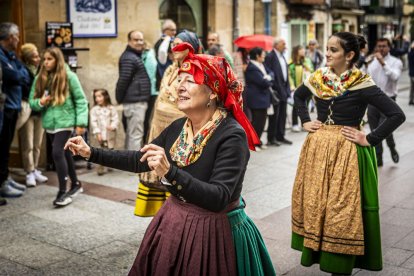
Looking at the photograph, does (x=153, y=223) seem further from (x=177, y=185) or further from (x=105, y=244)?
(x=105, y=244)

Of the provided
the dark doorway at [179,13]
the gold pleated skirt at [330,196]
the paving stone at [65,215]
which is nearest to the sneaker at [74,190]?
the paving stone at [65,215]

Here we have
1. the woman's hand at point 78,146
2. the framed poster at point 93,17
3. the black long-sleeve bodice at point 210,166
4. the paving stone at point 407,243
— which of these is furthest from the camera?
the framed poster at point 93,17

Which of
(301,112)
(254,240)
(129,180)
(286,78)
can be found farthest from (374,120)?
(254,240)

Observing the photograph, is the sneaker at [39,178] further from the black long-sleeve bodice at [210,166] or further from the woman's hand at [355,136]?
the black long-sleeve bodice at [210,166]

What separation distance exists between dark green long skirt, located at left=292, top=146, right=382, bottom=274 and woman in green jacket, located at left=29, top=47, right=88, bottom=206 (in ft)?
10.7

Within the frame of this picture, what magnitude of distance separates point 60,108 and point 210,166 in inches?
173

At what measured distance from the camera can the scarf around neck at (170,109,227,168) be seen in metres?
3.27

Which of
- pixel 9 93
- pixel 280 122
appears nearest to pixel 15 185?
pixel 9 93

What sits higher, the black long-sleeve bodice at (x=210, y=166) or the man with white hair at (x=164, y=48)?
the man with white hair at (x=164, y=48)

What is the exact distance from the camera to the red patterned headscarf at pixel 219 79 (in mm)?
3271

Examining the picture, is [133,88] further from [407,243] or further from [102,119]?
[407,243]

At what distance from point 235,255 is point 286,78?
8708mm

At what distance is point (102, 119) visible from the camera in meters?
8.91

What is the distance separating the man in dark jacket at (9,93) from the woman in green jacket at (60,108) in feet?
1.71
